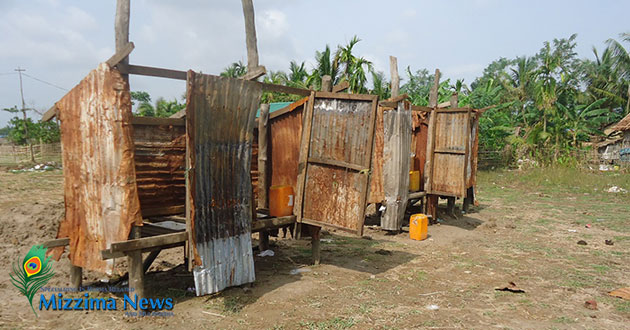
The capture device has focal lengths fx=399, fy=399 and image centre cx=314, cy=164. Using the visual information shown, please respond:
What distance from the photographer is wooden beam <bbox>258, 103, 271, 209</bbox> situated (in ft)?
19.1

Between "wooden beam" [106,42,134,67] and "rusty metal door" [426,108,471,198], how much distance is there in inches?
273

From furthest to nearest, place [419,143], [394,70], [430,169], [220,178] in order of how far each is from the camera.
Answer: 1. [419,143]
2. [430,169]
3. [394,70]
4. [220,178]

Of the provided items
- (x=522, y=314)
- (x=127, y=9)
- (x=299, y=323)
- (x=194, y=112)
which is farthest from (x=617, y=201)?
(x=127, y=9)

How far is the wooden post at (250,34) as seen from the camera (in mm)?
4934

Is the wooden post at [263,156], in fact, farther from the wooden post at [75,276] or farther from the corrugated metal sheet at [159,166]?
the wooden post at [75,276]

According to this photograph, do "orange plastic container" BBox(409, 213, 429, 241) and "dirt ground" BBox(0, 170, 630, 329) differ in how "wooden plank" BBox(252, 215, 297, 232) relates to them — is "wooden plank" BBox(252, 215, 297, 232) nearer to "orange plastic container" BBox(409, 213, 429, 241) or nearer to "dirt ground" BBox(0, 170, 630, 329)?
"dirt ground" BBox(0, 170, 630, 329)

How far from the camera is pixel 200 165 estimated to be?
4.13 meters

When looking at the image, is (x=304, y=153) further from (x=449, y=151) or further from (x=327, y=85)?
(x=449, y=151)

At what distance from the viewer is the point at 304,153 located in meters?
5.43

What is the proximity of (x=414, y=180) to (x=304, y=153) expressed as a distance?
4266 millimetres

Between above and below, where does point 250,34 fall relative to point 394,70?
below

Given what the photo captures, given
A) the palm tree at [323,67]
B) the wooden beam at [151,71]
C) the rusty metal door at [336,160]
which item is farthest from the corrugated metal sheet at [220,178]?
the palm tree at [323,67]

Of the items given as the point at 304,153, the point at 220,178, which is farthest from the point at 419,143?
the point at 220,178

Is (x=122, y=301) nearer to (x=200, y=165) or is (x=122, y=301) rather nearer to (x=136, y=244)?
(x=136, y=244)
